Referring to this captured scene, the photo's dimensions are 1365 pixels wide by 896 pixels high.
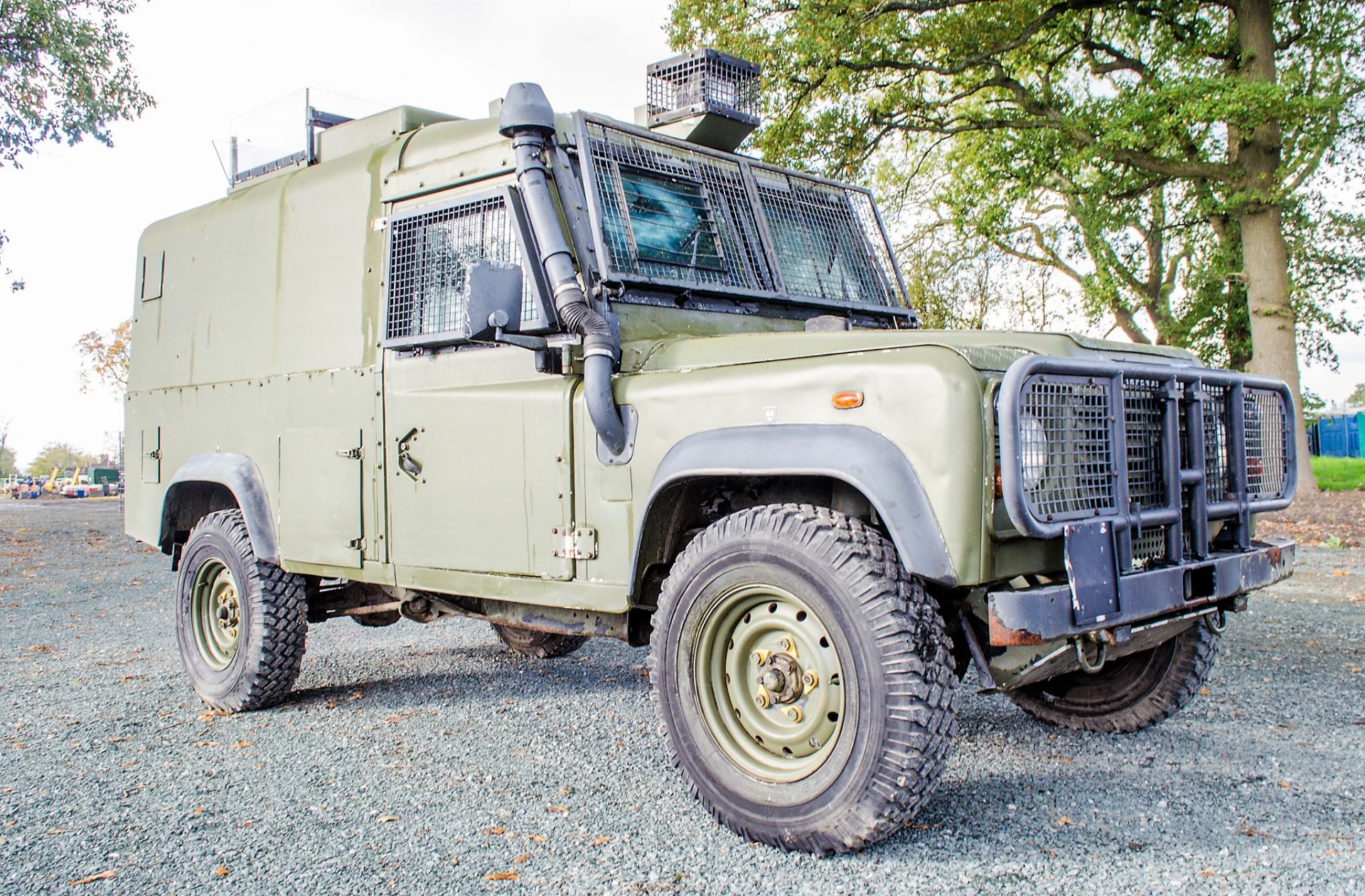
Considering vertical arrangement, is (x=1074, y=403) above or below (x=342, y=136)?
below

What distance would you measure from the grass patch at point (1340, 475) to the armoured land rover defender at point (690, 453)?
59.0 ft

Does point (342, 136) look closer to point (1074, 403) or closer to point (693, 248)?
point (693, 248)

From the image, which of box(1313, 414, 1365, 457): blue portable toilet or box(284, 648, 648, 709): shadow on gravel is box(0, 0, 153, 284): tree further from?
box(1313, 414, 1365, 457): blue portable toilet

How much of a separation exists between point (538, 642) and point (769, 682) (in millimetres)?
3250

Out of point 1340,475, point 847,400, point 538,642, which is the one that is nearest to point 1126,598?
point 847,400

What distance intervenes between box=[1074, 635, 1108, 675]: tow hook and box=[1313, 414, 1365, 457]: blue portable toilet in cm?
3770

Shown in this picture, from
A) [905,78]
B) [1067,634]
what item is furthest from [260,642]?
[905,78]

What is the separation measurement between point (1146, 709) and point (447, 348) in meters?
3.23

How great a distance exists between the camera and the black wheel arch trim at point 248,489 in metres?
5.31

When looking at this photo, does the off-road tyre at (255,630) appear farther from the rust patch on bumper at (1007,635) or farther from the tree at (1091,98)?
the tree at (1091,98)

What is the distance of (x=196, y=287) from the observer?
5.98 meters

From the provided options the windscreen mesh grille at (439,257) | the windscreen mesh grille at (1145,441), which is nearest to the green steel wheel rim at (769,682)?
the windscreen mesh grille at (1145,441)

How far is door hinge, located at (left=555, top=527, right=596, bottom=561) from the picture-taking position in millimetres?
3992

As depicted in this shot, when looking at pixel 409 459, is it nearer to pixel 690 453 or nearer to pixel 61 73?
pixel 690 453
